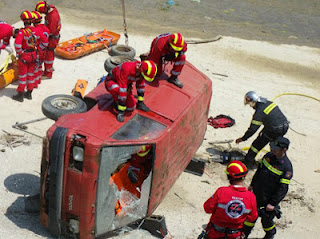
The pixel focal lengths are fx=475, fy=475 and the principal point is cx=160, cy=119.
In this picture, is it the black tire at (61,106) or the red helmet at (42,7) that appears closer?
the black tire at (61,106)

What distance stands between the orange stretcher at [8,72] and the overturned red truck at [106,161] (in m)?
4.10

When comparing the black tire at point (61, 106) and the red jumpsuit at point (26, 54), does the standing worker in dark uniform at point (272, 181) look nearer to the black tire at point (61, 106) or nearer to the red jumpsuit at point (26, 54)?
the black tire at point (61, 106)

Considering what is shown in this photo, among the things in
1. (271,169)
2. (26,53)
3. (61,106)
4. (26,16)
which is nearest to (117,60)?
(26,53)

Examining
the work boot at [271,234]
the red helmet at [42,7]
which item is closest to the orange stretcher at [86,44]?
the red helmet at [42,7]

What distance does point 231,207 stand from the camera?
5.68 m

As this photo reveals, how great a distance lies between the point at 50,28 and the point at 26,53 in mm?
1388

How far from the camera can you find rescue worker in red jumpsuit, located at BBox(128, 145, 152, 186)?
7.17m

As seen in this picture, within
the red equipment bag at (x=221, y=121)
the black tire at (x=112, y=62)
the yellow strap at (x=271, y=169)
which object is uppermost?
the black tire at (x=112, y=62)

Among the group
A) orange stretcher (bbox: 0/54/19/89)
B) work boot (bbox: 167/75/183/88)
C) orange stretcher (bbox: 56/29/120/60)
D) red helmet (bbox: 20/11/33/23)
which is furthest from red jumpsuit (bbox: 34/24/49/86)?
work boot (bbox: 167/75/183/88)

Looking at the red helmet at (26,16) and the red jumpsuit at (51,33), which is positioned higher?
the red helmet at (26,16)

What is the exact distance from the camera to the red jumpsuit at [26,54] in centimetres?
1011

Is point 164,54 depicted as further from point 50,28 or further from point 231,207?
point 50,28

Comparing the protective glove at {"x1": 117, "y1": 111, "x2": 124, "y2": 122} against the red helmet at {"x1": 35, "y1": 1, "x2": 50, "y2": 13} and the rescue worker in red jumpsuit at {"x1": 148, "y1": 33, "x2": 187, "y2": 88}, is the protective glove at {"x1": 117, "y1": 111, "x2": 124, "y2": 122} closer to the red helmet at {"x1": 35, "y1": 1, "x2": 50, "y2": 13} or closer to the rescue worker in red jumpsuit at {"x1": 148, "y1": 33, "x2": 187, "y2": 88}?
the rescue worker in red jumpsuit at {"x1": 148, "y1": 33, "x2": 187, "y2": 88}

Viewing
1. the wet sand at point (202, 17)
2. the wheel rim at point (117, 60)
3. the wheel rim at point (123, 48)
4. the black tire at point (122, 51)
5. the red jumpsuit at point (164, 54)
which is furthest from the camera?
the wet sand at point (202, 17)
